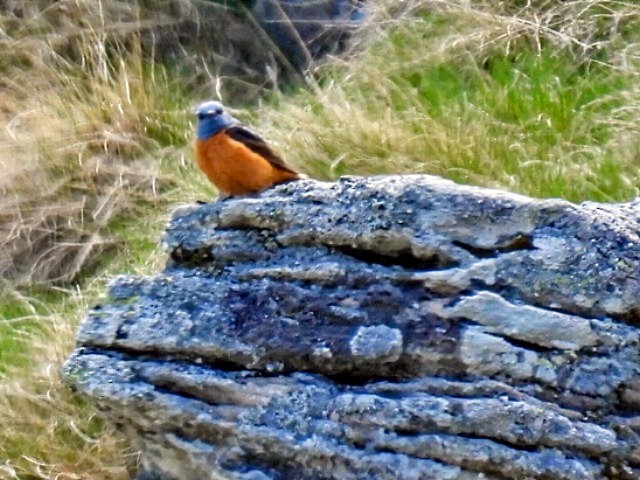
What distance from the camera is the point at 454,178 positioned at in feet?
20.2

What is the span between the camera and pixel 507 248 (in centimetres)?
371

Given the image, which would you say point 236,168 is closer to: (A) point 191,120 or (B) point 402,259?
(B) point 402,259

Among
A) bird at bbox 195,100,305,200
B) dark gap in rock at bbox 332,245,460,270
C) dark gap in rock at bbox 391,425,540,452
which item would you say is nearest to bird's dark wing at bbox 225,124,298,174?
bird at bbox 195,100,305,200

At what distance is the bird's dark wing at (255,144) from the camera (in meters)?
4.81

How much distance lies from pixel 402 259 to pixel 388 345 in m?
0.30

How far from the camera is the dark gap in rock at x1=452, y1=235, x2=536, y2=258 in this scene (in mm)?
3703

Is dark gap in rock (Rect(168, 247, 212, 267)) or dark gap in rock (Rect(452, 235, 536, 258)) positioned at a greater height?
dark gap in rock (Rect(452, 235, 536, 258))

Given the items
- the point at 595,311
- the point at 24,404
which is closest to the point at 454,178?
the point at 24,404

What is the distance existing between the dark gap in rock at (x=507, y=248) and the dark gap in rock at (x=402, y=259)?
0.07 metres

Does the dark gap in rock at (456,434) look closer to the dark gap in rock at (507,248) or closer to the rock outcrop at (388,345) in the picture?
the rock outcrop at (388,345)

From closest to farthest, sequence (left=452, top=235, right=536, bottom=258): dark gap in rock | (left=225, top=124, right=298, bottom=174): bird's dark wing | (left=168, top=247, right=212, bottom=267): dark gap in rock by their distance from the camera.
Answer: (left=452, top=235, right=536, bottom=258): dark gap in rock, (left=168, top=247, right=212, bottom=267): dark gap in rock, (left=225, top=124, right=298, bottom=174): bird's dark wing

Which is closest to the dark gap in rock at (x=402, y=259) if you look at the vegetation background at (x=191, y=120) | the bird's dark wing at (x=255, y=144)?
the bird's dark wing at (x=255, y=144)

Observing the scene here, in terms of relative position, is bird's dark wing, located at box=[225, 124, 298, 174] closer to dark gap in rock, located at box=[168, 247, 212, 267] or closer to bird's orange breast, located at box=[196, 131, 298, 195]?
bird's orange breast, located at box=[196, 131, 298, 195]

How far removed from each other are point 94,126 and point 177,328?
181 inches
